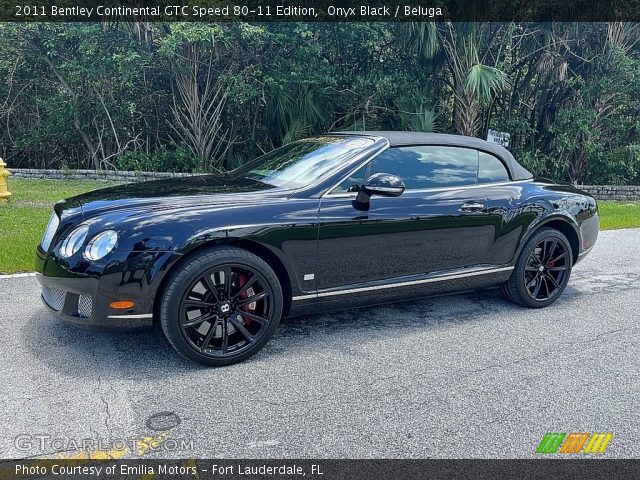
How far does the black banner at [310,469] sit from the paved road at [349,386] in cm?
7

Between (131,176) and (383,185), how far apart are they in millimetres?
10573

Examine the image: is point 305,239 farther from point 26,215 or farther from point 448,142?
point 26,215

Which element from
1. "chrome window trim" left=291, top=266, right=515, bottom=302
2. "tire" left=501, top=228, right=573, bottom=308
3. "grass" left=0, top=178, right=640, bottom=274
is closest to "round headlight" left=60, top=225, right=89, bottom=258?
"chrome window trim" left=291, top=266, right=515, bottom=302

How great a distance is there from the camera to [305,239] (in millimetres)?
3850

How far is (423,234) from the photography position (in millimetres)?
4277

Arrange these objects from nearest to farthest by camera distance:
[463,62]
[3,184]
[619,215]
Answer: [3,184]
[619,215]
[463,62]

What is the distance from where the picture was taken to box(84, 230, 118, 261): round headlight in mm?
3371

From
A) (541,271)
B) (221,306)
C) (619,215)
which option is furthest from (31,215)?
(619,215)

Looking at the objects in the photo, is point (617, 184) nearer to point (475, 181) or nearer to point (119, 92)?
point (475, 181)

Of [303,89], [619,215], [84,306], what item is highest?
[303,89]

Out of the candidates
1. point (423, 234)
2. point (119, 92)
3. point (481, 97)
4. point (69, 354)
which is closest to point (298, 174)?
point (423, 234)

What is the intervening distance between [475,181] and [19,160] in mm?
14368

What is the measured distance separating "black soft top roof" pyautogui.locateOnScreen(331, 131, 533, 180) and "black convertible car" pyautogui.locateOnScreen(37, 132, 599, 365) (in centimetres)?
2

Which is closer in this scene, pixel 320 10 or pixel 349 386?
pixel 349 386
